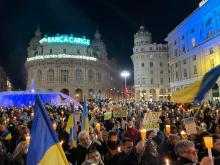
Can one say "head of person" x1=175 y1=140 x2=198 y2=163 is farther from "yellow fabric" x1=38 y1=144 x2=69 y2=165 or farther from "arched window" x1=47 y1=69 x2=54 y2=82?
"arched window" x1=47 y1=69 x2=54 y2=82

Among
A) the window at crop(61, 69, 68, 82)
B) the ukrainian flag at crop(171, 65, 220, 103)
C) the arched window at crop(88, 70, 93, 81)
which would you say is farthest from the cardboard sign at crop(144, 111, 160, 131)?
the arched window at crop(88, 70, 93, 81)

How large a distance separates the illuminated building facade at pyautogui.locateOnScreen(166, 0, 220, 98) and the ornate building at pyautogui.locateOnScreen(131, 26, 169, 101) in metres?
30.8

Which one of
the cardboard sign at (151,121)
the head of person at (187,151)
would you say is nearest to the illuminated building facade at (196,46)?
the cardboard sign at (151,121)

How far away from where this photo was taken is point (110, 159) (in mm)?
7254

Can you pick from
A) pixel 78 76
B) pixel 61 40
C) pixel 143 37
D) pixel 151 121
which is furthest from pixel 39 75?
pixel 151 121

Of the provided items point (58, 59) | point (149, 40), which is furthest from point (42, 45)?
point (149, 40)

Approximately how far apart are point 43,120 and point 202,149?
4.75m

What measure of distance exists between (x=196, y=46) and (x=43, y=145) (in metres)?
53.7

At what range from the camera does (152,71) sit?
339 ft

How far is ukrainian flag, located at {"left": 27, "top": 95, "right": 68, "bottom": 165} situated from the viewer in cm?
423

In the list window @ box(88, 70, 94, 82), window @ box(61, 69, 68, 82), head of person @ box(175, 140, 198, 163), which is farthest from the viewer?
window @ box(88, 70, 94, 82)

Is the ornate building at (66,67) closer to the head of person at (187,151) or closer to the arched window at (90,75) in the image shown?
the arched window at (90,75)

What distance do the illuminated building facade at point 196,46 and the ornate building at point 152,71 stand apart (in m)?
30.8

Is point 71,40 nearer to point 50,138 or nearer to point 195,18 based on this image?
point 195,18
